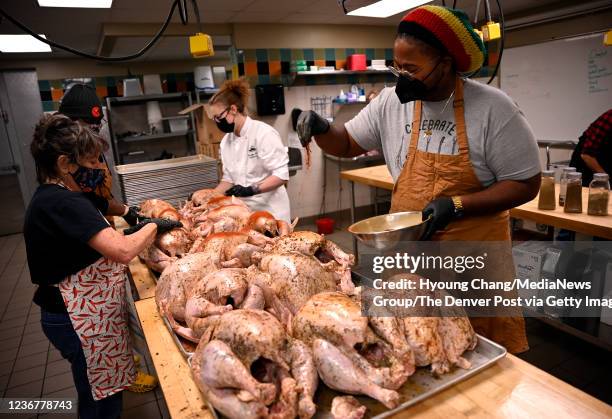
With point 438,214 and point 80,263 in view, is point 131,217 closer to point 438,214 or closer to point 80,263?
point 80,263

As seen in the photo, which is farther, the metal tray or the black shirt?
the black shirt

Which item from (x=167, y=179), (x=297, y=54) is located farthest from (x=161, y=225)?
(x=297, y=54)

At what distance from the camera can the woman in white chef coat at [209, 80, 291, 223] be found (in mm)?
3387

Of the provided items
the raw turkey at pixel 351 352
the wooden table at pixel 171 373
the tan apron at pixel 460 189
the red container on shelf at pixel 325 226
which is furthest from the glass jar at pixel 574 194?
the red container on shelf at pixel 325 226

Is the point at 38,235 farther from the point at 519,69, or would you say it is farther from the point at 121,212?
the point at 519,69

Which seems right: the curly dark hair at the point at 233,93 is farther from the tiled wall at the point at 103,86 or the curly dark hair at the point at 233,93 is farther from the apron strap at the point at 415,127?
the tiled wall at the point at 103,86

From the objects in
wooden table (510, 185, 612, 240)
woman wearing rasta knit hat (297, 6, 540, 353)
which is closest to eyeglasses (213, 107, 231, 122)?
woman wearing rasta knit hat (297, 6, 540, 353)

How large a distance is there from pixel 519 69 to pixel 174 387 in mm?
7735

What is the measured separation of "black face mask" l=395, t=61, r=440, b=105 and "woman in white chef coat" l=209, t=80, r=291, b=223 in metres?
1.75

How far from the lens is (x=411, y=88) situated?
5.76 feet

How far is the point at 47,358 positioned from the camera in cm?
369

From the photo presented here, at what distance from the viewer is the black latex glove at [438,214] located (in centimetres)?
160

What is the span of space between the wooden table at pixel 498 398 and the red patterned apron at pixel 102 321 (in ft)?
2.97

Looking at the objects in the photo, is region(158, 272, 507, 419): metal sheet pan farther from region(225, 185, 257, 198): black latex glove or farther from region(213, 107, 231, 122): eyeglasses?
region(213, 107, 231, 122): eyeglasses
